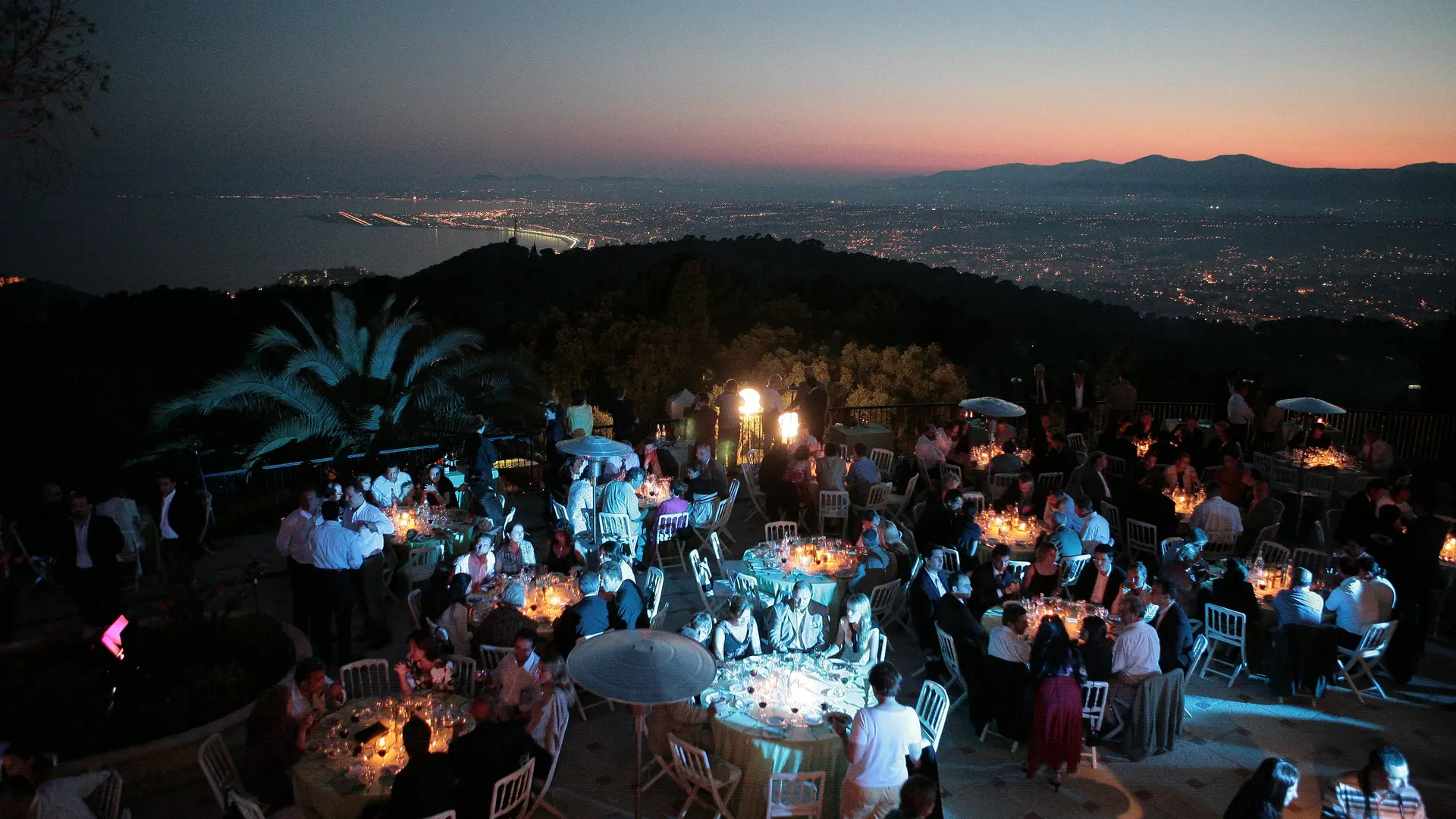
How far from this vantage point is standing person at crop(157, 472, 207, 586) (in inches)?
380

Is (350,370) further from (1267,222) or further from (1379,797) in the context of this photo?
(1267,222)

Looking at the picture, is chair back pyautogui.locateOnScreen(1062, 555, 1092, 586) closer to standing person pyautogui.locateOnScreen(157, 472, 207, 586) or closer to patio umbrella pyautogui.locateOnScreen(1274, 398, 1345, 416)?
patio umbrella pyautogui.locateOnScreen(1274, 398, 1345, 416)

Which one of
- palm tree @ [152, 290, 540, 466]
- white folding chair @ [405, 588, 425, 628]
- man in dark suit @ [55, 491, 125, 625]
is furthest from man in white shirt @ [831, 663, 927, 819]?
palm tree @ [152, 290, 540, 466]

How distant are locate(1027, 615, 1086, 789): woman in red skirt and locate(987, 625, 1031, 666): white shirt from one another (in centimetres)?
26

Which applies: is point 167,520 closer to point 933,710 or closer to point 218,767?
point 218,767

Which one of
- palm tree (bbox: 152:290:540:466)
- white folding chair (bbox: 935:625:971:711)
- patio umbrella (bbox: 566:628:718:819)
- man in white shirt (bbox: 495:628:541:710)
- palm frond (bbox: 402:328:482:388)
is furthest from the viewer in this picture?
palm frond (bbox: 402:328:482:388)

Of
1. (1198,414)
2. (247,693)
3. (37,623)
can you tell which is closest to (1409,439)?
(1198,414)

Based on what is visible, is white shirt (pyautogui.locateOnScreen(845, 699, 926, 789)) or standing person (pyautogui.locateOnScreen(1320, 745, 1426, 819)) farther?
white shirt (pyautogui.locateOnScreen(845, 699, 926, 789))

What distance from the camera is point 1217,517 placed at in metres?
10.0

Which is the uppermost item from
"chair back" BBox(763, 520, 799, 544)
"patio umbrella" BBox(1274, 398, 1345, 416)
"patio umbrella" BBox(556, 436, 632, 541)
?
"patio umbrella" BBox(556, 436, 632, 541)

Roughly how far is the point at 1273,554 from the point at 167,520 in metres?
12.0

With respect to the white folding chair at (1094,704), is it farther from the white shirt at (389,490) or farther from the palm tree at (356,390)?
the palm tree at (356,390)

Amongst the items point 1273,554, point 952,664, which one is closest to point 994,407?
point 1273,554

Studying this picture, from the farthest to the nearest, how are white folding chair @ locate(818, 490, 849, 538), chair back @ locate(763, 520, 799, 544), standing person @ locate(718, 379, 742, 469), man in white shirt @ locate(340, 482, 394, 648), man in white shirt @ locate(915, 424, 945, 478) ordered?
standing person @ locate(718, 379, 742, 469), man in white shirt @ locate(915, 424, 945, 478), white folding chair @ locate(818, 490, 849, 538), chair back @ locate(763, 520, 799, 544), man in white shirt @ locate(340, 482, 394, 648)
